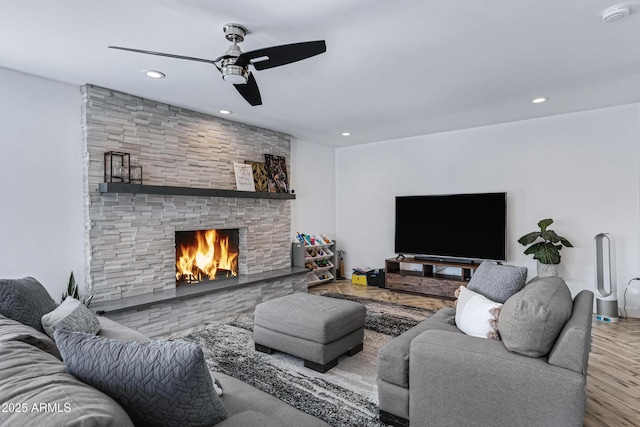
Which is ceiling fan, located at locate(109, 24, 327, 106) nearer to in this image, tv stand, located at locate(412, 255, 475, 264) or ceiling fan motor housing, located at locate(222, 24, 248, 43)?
ceiling fan motor housing, located at locate(222, 24, 248, 43)

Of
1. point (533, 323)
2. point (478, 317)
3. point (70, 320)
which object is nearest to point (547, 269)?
point (478, 317)

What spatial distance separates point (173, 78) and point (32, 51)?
971mm

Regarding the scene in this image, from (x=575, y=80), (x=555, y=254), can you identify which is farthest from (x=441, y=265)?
(x=575, y=80)

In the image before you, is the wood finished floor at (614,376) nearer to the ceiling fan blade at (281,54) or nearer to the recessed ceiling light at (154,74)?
the ceiling fan blade at (281,54)

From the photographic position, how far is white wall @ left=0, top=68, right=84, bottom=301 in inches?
115

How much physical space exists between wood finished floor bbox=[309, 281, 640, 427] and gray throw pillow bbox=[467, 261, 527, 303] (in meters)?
0.81

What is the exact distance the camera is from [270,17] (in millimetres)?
2137

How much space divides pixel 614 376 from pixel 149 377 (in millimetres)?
3212

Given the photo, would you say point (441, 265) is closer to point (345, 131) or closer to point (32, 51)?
point (345, 131)

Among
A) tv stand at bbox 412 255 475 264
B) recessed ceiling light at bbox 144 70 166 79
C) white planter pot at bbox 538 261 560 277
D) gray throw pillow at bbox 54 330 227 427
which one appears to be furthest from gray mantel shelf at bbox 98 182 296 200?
white planter pot at bbox 538 261 560 277

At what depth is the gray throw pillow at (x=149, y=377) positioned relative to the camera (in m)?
0.97

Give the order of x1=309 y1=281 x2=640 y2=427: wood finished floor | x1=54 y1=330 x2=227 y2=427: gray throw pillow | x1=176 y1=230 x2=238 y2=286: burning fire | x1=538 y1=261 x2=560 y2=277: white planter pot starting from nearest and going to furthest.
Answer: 1. x1=54 y1=330 x2=227 y2=427: gray throw pillow
2. x1=309 y1=281 x2=640 y2=427: wood finished floor
3. x1=538 y1=261 x2=560 y2=277: white planter pot
4. x1=176 y1=230 x2=238 y2=286: burning fire

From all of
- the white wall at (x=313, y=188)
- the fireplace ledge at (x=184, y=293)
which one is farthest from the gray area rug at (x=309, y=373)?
the white wall at (x=313, y=188)

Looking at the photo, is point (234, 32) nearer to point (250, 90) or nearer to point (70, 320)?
point (250, 90)
